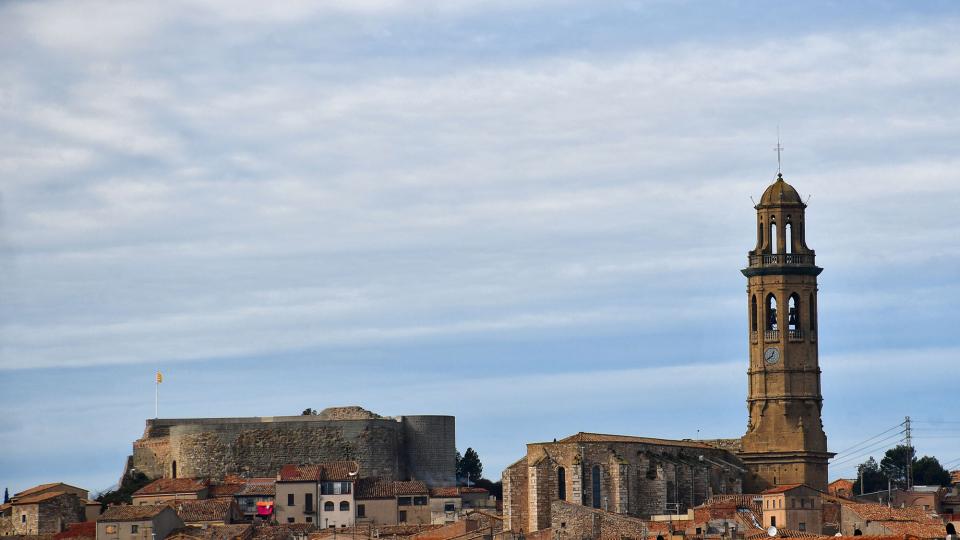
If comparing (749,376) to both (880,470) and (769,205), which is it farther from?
(880,470)

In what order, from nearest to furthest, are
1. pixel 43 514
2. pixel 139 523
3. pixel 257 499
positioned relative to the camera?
pixel 139 523
pixel 257 499
pixel 43 514

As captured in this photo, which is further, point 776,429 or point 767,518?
point 776,429

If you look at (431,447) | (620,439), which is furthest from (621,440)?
(431,447)

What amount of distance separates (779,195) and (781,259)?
2.93 metres

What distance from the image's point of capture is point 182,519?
105812 millimetres

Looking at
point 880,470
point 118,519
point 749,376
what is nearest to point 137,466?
point 118,519

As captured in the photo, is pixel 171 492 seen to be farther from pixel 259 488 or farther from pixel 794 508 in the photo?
pixel 794 508

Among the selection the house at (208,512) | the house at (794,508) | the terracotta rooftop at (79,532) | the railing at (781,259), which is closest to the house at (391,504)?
the house at (208,512)

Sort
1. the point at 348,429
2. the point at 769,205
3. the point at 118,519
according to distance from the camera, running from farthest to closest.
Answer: the point at 348,429 → the point at 769,205 → the point at 118,519

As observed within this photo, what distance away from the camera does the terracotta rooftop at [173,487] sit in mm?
114812

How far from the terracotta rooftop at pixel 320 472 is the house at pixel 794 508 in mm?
22700

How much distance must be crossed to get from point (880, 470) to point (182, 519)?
165 feet

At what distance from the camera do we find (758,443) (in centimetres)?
10819

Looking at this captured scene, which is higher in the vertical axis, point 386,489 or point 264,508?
point 386,489
